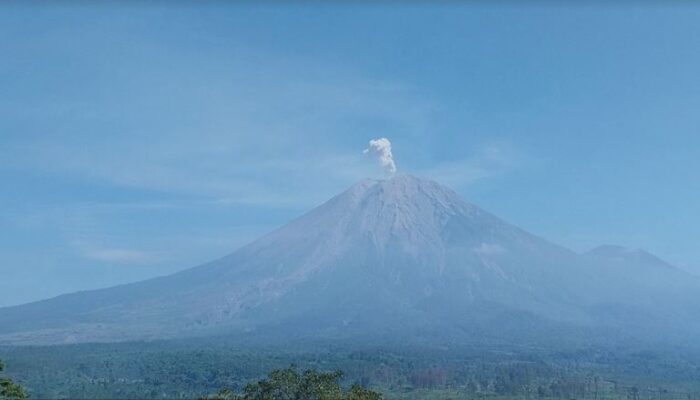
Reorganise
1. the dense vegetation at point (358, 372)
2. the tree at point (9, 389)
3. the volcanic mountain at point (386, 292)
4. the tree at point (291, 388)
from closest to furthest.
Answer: the tree at point (9, 389)
the tree at point (291, 388)
the dense vegetation at point (358, 372)
the volcanic mountain at point (386, 292)

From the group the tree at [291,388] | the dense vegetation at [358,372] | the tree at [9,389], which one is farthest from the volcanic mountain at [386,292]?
the tree at [9,389]

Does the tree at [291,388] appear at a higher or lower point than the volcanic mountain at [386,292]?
lower

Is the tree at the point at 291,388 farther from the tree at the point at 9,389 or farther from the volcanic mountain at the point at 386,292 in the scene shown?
the volcanic mountain at the point at 386,292

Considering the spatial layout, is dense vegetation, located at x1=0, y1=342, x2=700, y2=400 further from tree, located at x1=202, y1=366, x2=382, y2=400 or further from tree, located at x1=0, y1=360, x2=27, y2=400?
tree, located at x1=0, y1=360, x2=27, y2=400

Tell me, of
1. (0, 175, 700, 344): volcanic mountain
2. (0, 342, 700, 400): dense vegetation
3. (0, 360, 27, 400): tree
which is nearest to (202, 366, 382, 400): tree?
(0, 360, 27, 400): tree

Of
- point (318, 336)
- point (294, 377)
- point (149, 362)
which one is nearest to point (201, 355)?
point (149, 362)

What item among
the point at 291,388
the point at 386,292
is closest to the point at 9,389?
the point at 291,388
